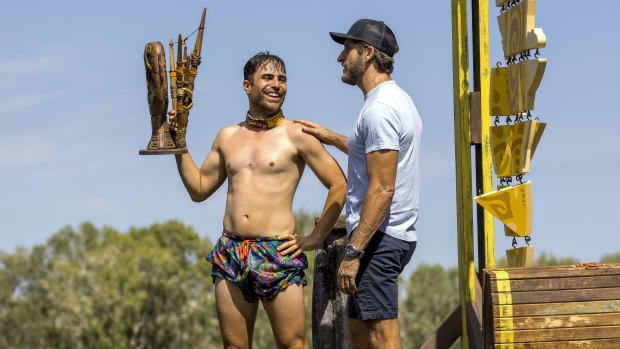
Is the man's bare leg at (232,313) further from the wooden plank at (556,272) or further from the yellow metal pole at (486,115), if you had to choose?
the yellow metal pole at (486,115)

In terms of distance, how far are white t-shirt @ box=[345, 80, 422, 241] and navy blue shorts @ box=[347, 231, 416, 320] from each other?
0.06 metres

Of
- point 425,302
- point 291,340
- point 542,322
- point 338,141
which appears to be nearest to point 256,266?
point 291,340

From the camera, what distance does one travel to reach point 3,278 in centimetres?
5703

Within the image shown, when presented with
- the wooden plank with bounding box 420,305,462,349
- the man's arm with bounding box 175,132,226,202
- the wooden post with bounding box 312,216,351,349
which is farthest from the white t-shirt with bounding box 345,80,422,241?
the wooden post with bounding box 312,216,351,349

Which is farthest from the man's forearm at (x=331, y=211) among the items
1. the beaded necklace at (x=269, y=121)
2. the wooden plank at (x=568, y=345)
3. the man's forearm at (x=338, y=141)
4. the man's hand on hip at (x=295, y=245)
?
the wooden plank at (x=568, y=345)

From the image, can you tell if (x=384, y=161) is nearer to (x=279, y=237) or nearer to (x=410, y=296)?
(x=279, y=237)

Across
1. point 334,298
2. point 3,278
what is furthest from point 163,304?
point 334,298

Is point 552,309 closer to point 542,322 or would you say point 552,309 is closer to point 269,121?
point 542,322

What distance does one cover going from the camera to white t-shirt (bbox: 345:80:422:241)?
5.68 m

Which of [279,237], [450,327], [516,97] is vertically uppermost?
[516,97]

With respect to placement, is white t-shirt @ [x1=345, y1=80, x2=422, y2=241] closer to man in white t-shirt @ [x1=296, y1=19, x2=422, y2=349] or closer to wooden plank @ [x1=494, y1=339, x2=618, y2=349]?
man in white t-shirt @ [x1=296, y1=19, x2=422, y2=349]

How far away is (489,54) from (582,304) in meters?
1.88

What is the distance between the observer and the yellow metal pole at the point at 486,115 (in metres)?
7.02

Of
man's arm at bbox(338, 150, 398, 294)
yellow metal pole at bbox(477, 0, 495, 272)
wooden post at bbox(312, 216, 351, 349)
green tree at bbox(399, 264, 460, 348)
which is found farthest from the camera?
green tree at bbox(399, 264, 460, 348)
